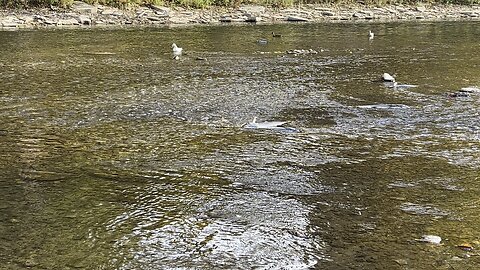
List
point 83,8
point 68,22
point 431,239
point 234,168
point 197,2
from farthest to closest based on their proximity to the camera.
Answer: point 197,2 → point 83,8 → point 68,22 → point 234,168 → point 431,239

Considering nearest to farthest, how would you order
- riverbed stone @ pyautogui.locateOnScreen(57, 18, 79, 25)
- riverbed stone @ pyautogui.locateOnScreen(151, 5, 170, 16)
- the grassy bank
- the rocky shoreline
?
1. riverbed stone @ pyautogui.locateOnScreen(57, 18, 79, 25)
2. the rocky shoreline
3. the grassy bank
4. riverbed stone @ pyautogui.locateOnScreen(151, 5, 170, 16)

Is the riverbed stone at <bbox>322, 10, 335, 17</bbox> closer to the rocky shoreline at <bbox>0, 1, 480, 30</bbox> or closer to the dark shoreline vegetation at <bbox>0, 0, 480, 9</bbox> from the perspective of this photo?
the rocky shoreline at <bbox>0, 1, 480, 30</bbox>

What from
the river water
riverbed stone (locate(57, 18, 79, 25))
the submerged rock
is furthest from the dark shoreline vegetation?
the submerged rock

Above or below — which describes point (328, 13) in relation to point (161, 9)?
below

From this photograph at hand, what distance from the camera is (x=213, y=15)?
2342 centimetres

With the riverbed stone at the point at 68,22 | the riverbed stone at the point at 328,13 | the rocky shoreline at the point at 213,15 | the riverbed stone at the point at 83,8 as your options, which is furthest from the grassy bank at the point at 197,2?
the riverbed stone at the point at 68,22

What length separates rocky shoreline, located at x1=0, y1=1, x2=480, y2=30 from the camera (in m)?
20.4

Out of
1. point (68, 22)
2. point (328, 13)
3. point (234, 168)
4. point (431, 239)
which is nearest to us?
point (431, 239)

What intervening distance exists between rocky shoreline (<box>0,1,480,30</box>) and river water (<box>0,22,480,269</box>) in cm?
936

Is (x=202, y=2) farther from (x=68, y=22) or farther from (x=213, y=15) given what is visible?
(x=68, y=22)

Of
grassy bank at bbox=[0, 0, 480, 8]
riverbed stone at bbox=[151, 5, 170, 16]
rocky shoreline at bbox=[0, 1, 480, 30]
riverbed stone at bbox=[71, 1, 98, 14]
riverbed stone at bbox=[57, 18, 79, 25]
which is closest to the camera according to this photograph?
riverbed stone at bbox=[57, 18, 79, 25]

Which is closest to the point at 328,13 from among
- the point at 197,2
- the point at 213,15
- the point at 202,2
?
the point at 213,15

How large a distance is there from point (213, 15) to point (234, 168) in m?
18.6

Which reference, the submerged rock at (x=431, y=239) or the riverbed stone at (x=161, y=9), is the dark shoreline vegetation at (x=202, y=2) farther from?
the submerged rock at (x=431, y=239)
